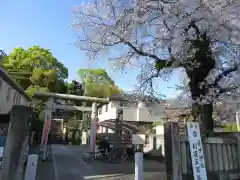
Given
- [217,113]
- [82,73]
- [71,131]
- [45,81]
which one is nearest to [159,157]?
[217,113]

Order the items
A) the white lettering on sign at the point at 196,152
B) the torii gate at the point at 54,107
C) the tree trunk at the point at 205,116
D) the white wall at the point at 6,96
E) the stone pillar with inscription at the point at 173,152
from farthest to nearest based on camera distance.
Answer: the torii gate at the point at 54,107, the white wall at the point at 6,96, the tree trunk at the point at 205,116, the stone pillar with inscription at the point at 173,152, the white lettering on sign at the point at 196,152

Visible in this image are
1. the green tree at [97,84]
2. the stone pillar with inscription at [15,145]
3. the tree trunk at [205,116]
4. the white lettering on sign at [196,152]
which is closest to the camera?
the stone pillar with inscription at [15,145]

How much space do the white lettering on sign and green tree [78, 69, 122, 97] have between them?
27.2 m

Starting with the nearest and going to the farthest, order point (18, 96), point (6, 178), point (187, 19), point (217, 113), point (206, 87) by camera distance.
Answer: point (6, 178), point (187, 19), point (206, 87), point (217, 113), point (18, 96)

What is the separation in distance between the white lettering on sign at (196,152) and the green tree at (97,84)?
2724 cm

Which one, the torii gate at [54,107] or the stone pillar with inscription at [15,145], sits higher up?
the torii gate at [54,107]

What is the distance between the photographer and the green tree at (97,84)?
34.9m

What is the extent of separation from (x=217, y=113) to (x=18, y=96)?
43.8ft

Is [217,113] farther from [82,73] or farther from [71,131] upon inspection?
[82,73]

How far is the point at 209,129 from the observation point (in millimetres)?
7363

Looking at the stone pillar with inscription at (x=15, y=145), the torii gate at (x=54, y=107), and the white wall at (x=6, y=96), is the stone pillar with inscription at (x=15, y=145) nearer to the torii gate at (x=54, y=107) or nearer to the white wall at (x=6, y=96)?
the white wall at (x=6, y=96)

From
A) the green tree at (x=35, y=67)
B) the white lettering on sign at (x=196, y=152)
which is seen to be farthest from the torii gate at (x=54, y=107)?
the green tree at (x=35, y=67)

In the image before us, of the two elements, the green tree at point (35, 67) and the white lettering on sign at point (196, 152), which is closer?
the white lettering on sign at point (196, 152)

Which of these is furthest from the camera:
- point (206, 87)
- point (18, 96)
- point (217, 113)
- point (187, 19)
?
point (18, 96)
